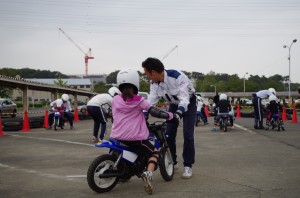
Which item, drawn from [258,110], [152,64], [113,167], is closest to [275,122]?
[258,110]

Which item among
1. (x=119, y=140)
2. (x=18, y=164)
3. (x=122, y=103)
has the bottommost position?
(x=18, y=164)

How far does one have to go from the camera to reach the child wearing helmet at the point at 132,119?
17.3ft

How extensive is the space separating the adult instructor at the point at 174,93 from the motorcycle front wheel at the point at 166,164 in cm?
30

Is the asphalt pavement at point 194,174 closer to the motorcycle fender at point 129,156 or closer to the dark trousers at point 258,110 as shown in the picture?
the motorcycle fender at point 129,156

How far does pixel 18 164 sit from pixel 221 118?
986 cm

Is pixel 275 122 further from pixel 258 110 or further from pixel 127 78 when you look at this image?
pixel 127 78

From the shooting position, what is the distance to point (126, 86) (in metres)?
5.35

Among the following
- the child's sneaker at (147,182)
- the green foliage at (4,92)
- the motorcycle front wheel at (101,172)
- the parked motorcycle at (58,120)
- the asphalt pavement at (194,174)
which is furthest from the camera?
the green foliage at (4,92)

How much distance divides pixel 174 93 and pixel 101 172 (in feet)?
5.90

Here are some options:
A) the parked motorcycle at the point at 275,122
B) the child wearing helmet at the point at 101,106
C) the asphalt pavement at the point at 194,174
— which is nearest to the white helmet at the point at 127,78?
the asphalt pavement at the point at 194,174

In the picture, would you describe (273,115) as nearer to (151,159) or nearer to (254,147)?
(254,147)

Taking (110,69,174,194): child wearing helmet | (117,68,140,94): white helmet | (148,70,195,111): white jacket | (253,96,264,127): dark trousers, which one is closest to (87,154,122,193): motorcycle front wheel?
(110,69,174,194): child wearing helmet

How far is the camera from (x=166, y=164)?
19.4 feet

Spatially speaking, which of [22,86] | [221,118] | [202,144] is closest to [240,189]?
[202,144]
